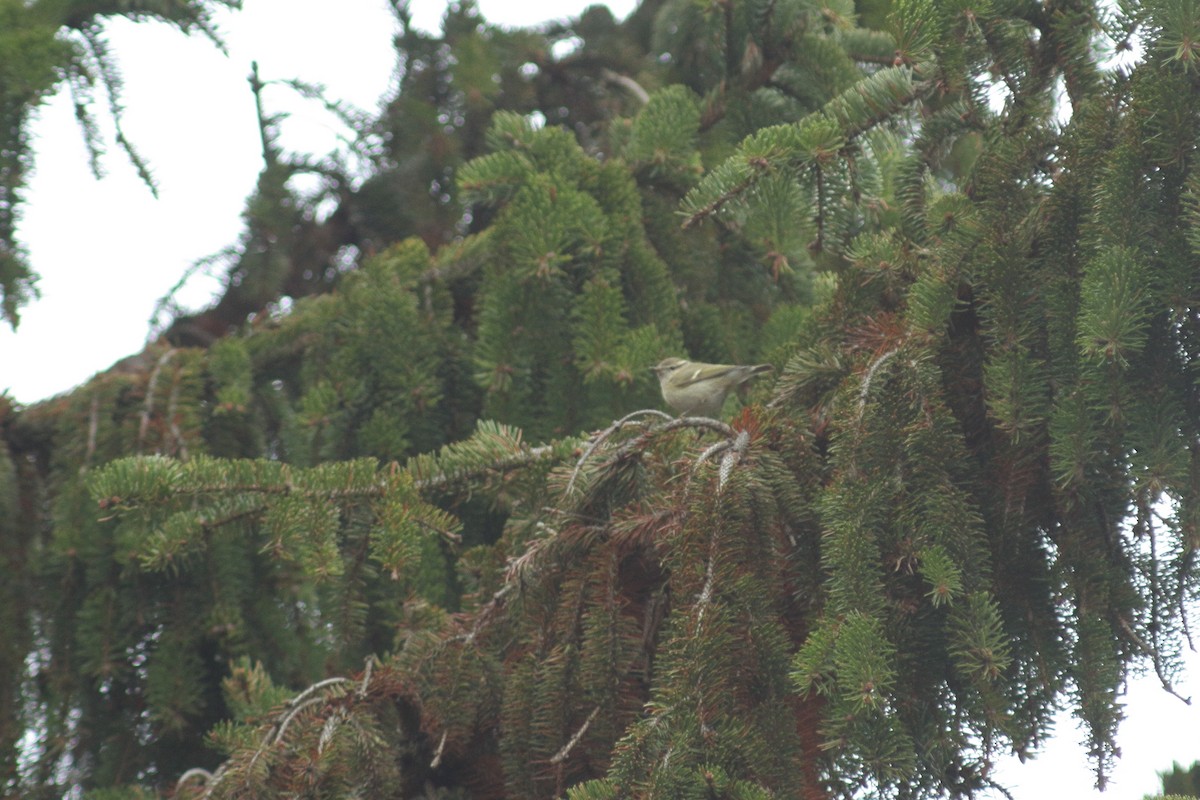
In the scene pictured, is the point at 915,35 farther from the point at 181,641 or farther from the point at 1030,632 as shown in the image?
the point at 181,641

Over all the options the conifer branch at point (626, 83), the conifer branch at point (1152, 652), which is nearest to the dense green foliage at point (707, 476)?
the conifer branch at point (1152, 652)

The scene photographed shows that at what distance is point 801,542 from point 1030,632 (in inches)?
16.1

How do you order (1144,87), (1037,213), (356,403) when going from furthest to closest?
(356,403), (1037,213), (1144,87)

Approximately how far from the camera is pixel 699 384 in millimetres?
3959

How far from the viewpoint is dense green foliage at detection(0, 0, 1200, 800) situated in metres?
1.87

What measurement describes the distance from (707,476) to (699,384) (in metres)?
1.84

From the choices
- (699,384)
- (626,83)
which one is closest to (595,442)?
(699,384)

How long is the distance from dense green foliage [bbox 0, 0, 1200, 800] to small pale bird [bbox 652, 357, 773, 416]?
0.12m

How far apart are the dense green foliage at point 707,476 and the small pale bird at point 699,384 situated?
4.8 inches

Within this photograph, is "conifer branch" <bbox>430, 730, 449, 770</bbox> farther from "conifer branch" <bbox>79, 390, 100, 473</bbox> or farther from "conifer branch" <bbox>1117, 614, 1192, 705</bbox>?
"conifer branch" <bbox>79, 390, 100, 473</bbox>

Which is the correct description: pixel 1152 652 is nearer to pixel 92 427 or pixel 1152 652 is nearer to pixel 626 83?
pixel 92 427

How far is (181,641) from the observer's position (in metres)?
3.57

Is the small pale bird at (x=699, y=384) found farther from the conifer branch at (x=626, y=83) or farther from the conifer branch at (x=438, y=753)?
the conifer branch at (x=626, y=83)

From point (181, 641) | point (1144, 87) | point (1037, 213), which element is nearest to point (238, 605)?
point (181, 641)
